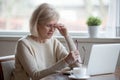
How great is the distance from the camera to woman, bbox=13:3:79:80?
210 centimetres

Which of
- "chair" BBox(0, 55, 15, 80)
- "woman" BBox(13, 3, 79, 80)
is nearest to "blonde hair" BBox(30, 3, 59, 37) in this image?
"woman" BBox(13, 3, 79, 80)

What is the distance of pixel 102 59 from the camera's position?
6.53 ft

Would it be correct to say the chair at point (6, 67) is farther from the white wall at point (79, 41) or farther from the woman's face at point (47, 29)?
the white wall at point (79, 41)

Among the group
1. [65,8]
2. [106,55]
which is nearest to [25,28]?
[65,8]

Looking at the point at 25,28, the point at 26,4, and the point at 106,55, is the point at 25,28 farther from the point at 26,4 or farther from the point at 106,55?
the point at 106,55

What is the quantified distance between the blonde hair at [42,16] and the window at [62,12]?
90 centimetres

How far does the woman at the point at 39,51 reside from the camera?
2.10 m

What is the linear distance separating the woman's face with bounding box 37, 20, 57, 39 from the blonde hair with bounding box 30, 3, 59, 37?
0.03 metres

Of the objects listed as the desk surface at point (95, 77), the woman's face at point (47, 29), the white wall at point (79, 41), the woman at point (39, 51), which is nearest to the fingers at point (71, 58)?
the woman at point (39, 51)

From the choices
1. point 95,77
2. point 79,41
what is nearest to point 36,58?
point 95,77

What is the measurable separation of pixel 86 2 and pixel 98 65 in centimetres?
134

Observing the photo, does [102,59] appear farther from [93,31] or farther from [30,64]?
[93,31]

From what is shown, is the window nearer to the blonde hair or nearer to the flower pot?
the flower pot

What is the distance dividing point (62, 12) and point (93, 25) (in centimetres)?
42
